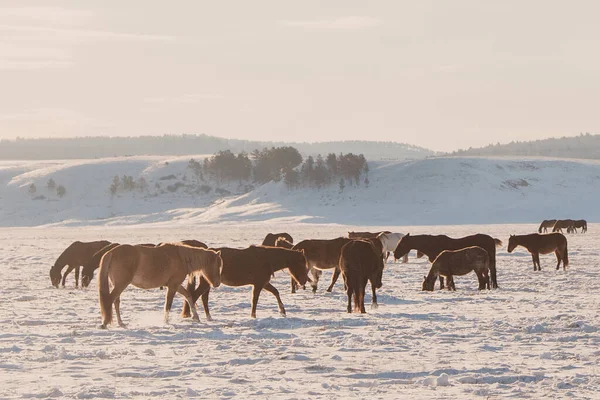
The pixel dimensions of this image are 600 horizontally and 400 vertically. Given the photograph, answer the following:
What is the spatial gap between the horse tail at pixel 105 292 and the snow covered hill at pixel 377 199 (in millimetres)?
99166

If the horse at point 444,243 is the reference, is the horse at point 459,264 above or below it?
below

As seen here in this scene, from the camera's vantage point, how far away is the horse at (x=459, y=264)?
2280cm

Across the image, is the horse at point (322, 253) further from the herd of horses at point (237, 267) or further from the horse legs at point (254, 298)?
the horse legs at point (254, 298)

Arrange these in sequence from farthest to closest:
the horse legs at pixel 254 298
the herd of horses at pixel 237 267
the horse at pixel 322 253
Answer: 1. the horse at pixel 322 253
2. the horse legs at pixel 254 298
3. the herd of horses at pixel 237 267

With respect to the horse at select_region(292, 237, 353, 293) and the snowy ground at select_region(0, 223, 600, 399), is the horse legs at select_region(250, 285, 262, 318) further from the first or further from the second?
the horse at select_region(292, 237, 353, 293)

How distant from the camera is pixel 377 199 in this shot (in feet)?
440

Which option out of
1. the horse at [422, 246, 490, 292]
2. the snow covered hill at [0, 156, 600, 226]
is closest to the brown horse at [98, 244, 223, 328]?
the horse at [422, 246, 490, 292]

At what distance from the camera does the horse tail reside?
51.5 ft

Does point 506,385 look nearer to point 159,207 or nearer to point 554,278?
point 554,278

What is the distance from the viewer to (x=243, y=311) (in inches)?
731

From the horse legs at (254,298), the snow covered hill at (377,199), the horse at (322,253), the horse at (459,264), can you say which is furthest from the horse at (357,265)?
the snow covered hill at (377,199)

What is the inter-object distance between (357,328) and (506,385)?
5.20m

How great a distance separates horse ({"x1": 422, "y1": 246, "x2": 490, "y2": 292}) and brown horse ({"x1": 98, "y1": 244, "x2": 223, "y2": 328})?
25.5ft

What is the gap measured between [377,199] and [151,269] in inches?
4675
